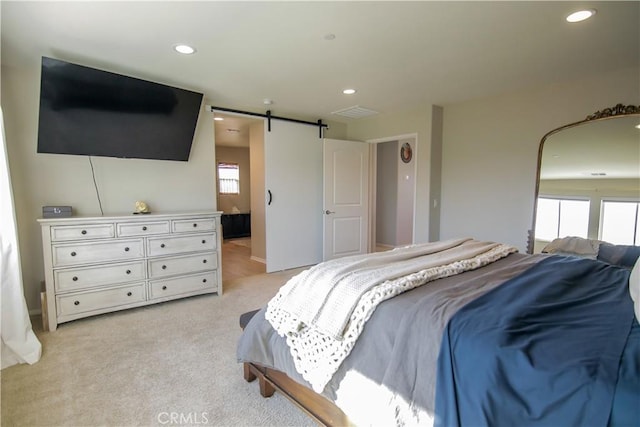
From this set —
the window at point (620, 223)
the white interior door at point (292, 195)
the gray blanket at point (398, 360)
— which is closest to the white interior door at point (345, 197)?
the white interior door at point (292, 195)

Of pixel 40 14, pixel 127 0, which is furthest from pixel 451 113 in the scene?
pixel 40 14

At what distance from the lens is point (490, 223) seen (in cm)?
390

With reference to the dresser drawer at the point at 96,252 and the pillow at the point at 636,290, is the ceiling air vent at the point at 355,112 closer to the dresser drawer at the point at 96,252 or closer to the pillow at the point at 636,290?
the dresser drawer at the point at 96,252

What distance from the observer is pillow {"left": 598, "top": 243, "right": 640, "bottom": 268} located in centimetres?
272

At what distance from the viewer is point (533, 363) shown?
1.00 m

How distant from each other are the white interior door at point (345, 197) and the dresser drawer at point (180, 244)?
1867 millimetres

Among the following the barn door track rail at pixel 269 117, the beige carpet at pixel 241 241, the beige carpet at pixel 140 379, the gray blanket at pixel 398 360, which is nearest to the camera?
the gray blanket at pixel 398 360

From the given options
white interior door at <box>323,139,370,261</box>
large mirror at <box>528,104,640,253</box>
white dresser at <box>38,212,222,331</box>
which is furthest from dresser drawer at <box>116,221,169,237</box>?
large mirror at <box>528,104,640,253</box>

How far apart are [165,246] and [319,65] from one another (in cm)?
230

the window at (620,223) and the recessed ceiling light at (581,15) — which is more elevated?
the recessed ceiling light at (581,15)

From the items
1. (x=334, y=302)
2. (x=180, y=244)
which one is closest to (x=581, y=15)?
(x=334, y=302)

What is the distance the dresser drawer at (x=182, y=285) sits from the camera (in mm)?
3242

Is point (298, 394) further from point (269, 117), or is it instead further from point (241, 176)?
point (241, 176)

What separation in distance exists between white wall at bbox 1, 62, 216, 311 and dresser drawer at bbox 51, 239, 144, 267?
1.67 ft
